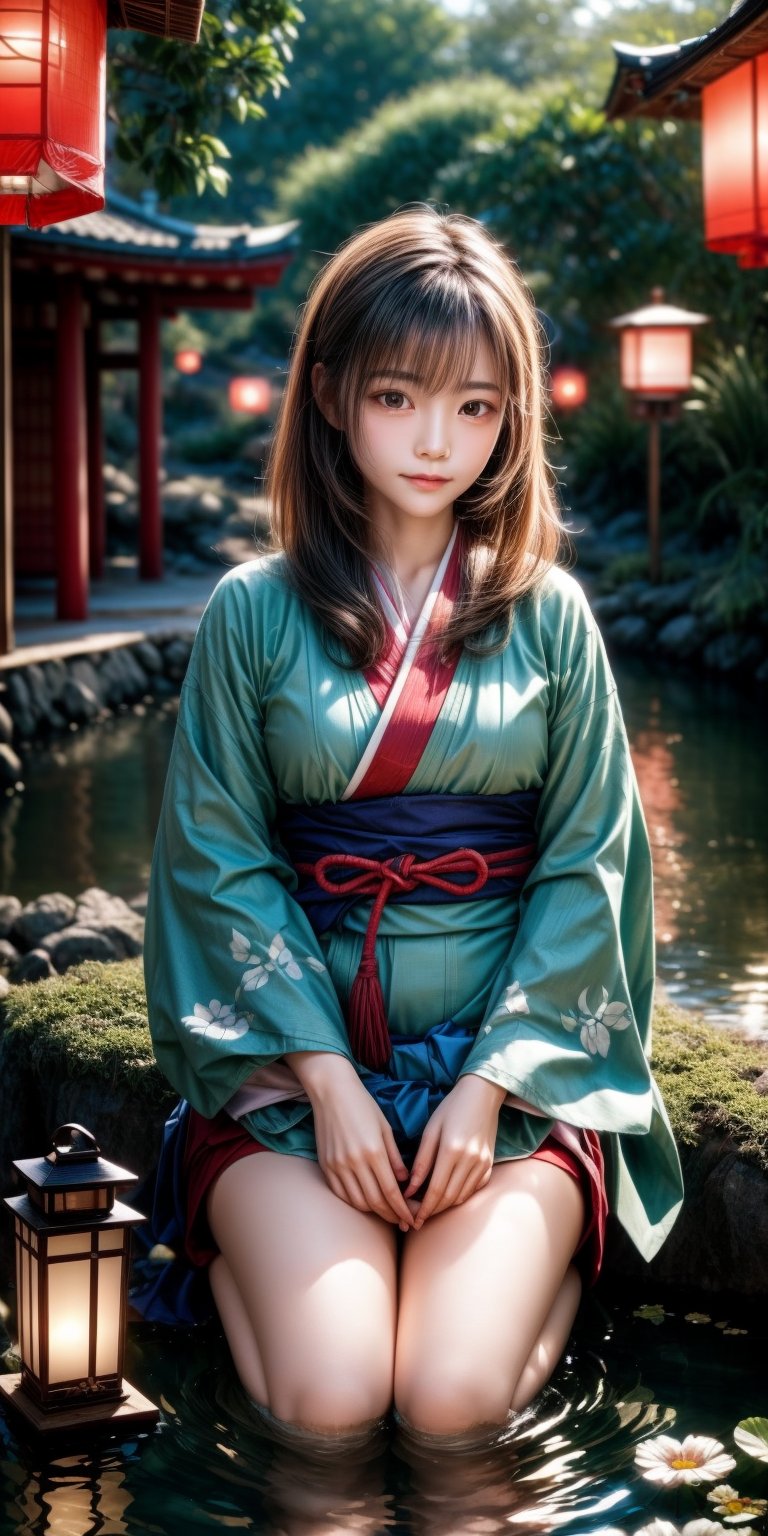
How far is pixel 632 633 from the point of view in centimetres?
1366

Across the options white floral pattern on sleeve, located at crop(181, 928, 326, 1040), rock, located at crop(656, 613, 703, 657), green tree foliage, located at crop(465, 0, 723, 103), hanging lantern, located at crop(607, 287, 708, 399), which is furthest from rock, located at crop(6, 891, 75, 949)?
green tree foliage, located at crop(465, 0, 723, 103)

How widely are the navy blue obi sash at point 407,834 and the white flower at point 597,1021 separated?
9.3 inches

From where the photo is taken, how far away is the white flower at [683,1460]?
90.2 inches

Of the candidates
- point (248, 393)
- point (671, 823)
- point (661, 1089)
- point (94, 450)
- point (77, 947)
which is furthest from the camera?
point (248, 393)

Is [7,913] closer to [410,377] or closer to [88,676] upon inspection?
[410,377]

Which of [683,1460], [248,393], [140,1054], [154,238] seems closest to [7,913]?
[140,1054]

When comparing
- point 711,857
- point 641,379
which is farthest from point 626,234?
point 711,857

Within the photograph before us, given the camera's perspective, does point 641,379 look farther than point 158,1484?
Yes

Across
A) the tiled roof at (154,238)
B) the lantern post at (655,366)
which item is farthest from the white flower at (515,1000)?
the lantern post at (655,366)

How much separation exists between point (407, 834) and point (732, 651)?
10.1m

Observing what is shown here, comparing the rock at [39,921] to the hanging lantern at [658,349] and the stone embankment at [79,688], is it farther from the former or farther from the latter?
the hanging lantern at [658,349]

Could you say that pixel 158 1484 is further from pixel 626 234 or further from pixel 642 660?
pixel 626 234

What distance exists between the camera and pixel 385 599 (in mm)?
2748

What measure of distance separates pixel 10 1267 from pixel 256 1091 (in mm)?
869
